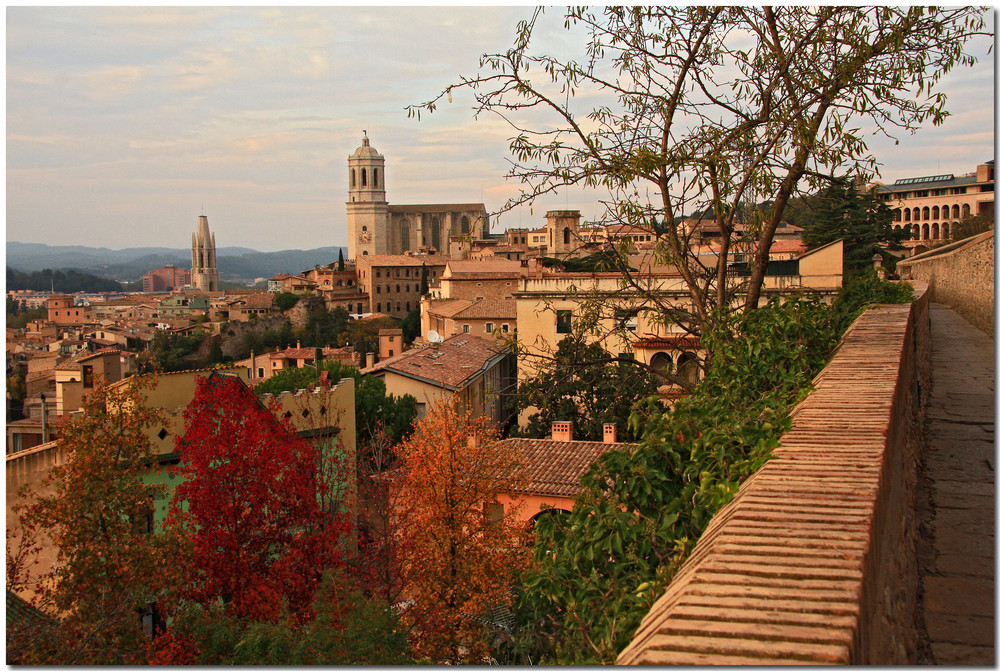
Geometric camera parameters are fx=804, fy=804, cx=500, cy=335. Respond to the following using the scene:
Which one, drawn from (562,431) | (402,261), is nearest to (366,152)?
(402,261)

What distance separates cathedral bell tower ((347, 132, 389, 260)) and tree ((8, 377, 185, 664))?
12381cm

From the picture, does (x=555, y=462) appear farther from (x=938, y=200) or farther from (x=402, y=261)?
(x=402, y=261)

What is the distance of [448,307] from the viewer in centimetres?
4878

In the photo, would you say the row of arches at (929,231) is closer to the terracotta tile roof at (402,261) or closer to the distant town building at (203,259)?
the terracotta tile roof at (402,261)

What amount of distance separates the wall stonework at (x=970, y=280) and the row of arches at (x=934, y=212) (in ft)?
91.5

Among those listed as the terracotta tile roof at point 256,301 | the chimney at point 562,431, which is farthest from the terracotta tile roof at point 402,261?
the chimney at point 562,431

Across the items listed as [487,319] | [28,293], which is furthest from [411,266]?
[28,293]

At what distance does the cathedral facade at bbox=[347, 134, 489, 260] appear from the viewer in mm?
131750

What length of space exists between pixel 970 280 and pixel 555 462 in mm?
8584

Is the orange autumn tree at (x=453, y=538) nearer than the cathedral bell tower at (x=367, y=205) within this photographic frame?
Yes

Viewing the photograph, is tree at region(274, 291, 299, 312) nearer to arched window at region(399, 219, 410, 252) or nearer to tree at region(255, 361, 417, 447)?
arched window at region(399, 219, 410, 252)

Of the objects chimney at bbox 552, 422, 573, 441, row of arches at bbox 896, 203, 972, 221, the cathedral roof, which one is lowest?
chimney at bbox 552, 422, 573, 441

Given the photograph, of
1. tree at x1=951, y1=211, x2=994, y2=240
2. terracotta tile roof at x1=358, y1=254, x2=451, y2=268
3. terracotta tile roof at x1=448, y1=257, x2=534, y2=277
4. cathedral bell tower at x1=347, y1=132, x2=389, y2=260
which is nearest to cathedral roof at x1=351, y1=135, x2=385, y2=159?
cathedral bell tower at x1=347, y1=132, x2=389, y2=260

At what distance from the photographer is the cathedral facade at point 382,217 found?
5187 inches
